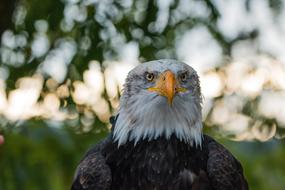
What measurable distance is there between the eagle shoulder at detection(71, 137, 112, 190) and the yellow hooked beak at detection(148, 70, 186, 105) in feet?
2.43

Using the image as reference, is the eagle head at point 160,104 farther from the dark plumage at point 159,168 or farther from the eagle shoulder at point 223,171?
the eagle shoulder at point 223,171

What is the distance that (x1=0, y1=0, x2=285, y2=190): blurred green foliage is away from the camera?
1117cm

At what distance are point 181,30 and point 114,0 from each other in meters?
0.69

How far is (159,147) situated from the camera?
32.7 ft

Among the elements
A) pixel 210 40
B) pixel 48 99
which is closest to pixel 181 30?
pixel 210 40

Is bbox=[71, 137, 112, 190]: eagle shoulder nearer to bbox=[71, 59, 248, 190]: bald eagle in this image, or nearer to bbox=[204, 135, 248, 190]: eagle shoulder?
bbox=[71, 59, 248, 190]: bald eagle

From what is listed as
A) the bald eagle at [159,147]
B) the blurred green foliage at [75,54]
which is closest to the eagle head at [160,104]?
the bald eagle at [159,147]

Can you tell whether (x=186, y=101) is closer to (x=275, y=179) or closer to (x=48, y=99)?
(x=48, y=99)

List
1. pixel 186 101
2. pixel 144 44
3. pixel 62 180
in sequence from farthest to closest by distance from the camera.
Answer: pixel 62 180, pixel 144 44, pixel 186 101

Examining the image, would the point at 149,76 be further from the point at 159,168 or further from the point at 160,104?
the point at 159,168

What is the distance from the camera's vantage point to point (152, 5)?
11.3 meters

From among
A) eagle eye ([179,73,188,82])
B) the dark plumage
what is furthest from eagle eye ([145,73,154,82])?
the dark plumage

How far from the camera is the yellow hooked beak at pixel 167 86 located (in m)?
9.42

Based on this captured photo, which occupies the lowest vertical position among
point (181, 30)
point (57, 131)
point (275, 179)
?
point (275, 179)
